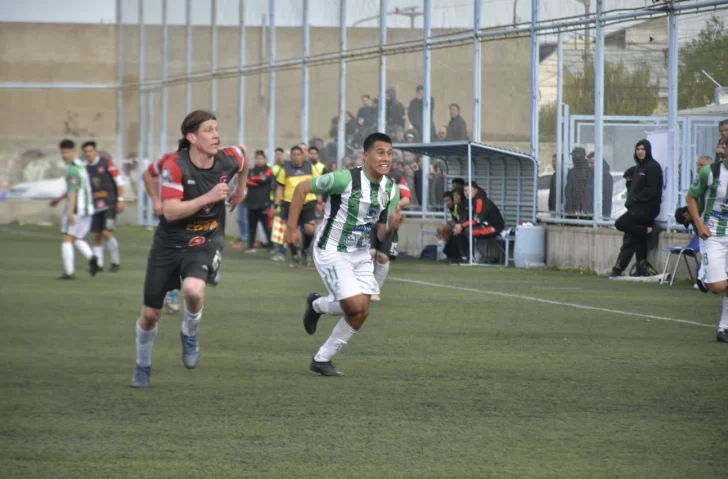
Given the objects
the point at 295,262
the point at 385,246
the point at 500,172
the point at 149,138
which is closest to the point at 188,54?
the point at 149,138

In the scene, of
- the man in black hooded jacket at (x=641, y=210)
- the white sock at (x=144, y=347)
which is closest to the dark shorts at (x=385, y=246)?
the man in black hooded jacket at (x=641, y=210)

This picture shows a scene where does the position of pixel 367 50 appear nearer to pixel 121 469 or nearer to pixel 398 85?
pixel 398 85

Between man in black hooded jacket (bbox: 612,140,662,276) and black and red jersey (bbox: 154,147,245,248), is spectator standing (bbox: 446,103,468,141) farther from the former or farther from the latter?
black and red jersey (bbox: 154,147,245,248)

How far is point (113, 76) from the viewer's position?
46.0 meters

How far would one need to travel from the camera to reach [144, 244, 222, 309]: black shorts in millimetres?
8875

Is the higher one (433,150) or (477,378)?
(433,150)

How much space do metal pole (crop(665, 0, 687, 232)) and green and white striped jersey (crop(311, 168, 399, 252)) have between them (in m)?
10.5

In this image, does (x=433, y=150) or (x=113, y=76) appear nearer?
(x=433, y=150)

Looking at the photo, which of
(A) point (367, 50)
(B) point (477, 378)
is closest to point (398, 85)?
(A) point (367, 50)

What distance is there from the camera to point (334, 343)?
952cm

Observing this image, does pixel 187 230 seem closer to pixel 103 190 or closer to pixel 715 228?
pixel 715 228

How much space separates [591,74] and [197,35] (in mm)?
19529

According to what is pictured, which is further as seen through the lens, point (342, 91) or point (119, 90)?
point (119, 90)

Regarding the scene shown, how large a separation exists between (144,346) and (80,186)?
11.2 metres
